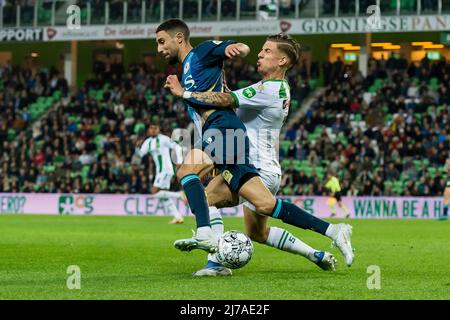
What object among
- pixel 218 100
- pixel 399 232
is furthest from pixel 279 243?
pixel 399 232

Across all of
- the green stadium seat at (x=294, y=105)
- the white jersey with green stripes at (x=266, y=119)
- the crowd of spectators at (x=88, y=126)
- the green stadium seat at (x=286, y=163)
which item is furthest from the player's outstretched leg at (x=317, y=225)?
the green stadium seat at (x=294, y=105)

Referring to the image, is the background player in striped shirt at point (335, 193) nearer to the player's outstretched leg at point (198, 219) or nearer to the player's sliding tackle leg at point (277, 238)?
the player's sliding tackle leg at point (277, 238)

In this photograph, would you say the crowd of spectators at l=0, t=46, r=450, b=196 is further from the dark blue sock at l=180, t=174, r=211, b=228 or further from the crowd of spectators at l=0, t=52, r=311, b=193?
the dark blue sock at l=180, t=174, r=211, b=228

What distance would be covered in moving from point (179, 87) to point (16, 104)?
32.8 metres

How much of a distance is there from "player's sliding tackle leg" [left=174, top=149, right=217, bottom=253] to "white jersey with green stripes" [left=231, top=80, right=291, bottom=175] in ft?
1.97

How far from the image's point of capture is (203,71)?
995cm

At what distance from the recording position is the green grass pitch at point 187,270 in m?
8.04

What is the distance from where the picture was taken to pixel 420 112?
3453 centimetres

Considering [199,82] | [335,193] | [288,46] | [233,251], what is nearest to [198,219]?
[233,251]

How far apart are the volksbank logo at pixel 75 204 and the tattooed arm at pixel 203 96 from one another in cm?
2285

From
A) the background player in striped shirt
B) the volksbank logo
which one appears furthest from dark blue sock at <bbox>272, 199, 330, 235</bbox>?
the volksbank logo

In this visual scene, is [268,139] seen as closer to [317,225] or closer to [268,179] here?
[268,179]

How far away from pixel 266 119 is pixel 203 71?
78cm
